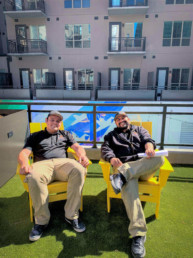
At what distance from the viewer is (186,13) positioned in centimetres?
1277

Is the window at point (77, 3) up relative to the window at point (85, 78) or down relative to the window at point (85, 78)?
up

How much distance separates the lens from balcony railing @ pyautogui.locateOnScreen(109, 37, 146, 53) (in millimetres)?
13367

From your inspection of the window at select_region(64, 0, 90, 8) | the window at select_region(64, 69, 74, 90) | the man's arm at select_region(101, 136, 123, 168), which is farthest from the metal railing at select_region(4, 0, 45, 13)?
the man's arm at select_region(101, 136, 123, 168)

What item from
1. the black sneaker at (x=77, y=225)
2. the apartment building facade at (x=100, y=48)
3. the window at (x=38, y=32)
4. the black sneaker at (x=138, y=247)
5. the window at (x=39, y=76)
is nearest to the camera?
the black sneaker at (x=138, y=247)

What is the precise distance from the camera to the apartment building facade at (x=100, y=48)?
42.3 feet

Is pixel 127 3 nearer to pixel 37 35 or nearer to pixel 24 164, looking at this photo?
pixel 37 35

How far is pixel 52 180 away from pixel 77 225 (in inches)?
21.0

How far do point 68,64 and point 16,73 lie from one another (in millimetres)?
4393

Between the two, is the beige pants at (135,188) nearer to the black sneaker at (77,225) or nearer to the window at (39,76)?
the black sneaker at (77,225)

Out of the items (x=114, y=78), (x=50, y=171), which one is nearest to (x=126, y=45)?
(x=114, y=78)

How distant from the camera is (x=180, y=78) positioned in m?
13.8

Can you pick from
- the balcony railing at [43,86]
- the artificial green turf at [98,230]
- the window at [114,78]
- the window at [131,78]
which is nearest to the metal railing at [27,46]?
the balcony railing at [43,86]

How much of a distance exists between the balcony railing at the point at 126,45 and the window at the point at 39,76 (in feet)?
18.3

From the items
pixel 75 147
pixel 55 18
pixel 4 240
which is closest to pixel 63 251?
pixel 4 240
